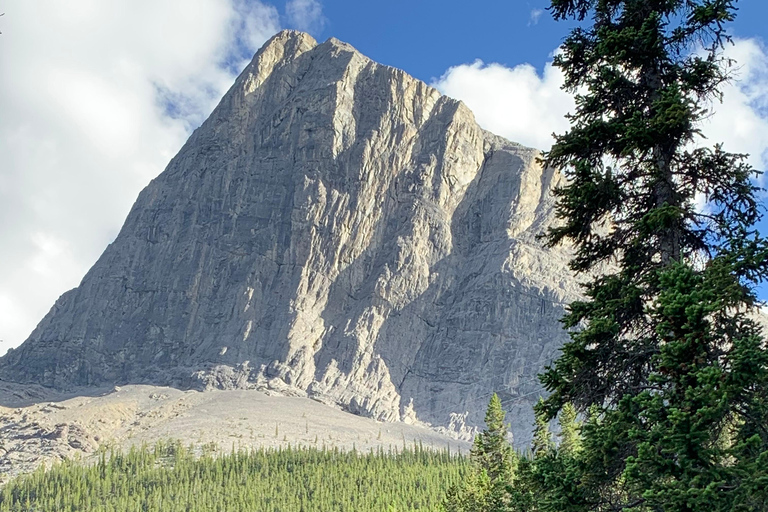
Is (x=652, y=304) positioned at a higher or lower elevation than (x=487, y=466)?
higher

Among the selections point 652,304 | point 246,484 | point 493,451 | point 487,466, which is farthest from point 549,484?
point 246,484

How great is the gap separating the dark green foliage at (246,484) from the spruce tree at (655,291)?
124 m

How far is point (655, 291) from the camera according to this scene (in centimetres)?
1305

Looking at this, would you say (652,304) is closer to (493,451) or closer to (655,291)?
(655,291)

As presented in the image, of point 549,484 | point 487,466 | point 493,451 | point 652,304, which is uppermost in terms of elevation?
point 652,304

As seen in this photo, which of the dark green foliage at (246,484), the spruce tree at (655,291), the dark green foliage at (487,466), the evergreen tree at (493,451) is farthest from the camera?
the dark green foliage at (246,484)

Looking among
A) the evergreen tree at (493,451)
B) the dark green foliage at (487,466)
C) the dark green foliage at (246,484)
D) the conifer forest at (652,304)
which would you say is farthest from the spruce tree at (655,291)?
the dark green foliage at (246,484)

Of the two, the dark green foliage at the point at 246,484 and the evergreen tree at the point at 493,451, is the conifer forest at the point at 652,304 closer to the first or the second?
the evergreen tree at the point at 493,451

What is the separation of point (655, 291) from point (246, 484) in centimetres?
16655

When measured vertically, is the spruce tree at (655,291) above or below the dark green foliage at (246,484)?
above

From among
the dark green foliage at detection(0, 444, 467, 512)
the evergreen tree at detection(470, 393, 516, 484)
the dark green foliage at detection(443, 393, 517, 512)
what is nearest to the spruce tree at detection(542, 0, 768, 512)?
the dark green foliage at detection(443, 393, 517, 512)

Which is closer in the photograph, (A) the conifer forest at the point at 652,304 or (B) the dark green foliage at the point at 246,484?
(A) the conifer forest at the point at 652,304

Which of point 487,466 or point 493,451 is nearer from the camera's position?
point 487,466

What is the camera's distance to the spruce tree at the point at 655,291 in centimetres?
1066
